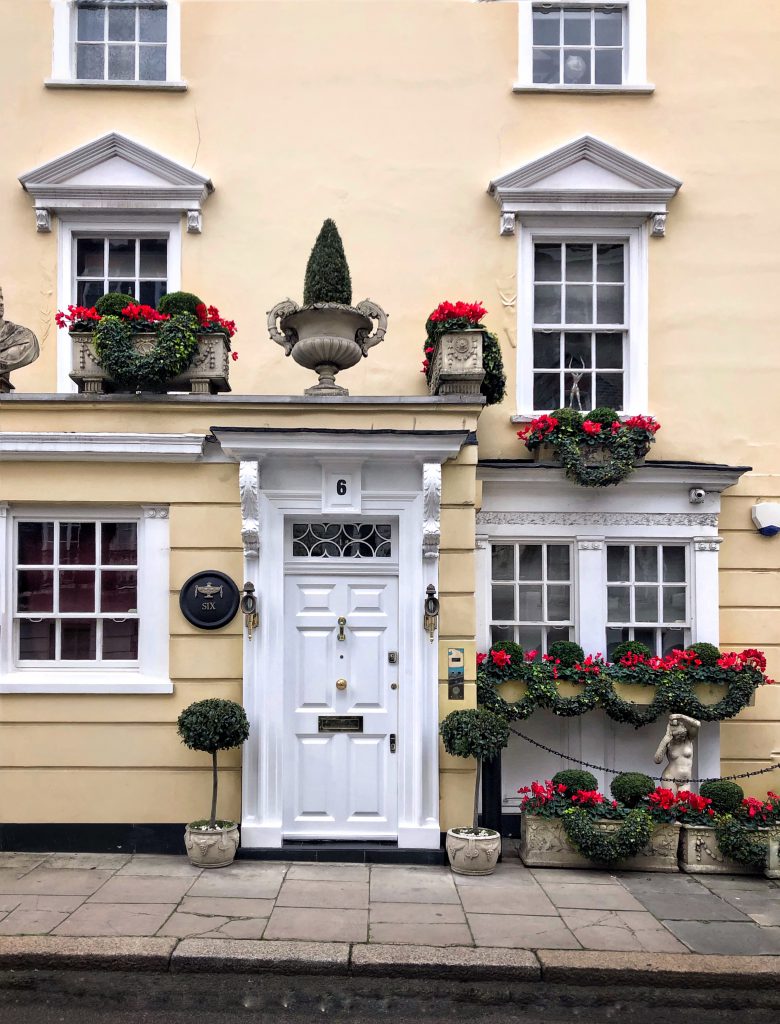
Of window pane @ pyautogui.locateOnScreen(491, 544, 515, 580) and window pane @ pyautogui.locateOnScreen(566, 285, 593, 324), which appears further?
window pane @ pyautogui.locateOnScreen(566, 285, 593, 324)

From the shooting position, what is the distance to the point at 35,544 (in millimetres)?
7504

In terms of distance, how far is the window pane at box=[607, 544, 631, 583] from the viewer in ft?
28.2

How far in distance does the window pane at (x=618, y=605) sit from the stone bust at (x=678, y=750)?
1.20 metres

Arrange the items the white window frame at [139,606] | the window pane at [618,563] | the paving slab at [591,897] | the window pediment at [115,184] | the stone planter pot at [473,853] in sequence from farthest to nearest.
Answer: the window pediment at [115,184], the window pane at [618,563], the white window frame at [139,606], the stone planter pot at [473,853], the paving slab at [591,897]

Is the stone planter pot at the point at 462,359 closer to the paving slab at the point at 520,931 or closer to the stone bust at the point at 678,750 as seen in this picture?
the stone bust at the point at 678,750

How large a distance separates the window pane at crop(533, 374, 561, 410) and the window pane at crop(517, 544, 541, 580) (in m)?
1.60

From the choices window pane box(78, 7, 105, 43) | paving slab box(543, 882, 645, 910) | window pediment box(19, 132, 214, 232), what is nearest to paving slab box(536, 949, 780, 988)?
paving slab box(543, 882, 645, 910)

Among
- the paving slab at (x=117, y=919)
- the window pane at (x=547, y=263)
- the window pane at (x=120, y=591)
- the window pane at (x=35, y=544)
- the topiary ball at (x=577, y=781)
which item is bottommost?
the paving slab at (x=117, y=919)

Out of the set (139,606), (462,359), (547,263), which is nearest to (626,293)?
(547,263)

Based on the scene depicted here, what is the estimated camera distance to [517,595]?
854 cm

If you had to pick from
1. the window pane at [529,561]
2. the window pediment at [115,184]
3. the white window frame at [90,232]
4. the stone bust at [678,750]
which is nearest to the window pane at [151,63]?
the window pediment at [115,184]

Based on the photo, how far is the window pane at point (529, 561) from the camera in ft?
28.2

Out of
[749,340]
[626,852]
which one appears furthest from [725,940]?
[749,340]

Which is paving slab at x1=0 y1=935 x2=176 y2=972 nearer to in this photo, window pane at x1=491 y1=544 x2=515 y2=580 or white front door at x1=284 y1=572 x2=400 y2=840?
white front door at x1=284 y1=572 x2=400 y2=840
